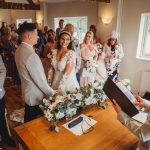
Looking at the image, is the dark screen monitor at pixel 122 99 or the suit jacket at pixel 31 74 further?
the suit jacket at pixel 31 74

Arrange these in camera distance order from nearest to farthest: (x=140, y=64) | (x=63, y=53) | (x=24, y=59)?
(x=24, y=59)
(x=63, y=53)
(x=140, y=64)

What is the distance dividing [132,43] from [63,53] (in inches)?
88.2

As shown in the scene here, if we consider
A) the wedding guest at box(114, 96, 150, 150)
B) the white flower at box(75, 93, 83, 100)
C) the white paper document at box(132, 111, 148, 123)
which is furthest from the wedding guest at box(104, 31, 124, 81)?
the wedding guest at box(114, 96, 150, 150)

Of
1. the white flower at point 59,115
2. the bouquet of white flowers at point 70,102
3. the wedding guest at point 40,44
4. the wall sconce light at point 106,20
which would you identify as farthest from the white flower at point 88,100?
the wall sconce light at point 106,20

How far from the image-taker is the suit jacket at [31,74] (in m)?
1.62

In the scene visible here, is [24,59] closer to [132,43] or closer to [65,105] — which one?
[65,105]

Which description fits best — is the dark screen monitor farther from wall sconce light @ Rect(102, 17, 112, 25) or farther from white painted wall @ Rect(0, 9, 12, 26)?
white painted wall @ Rect(0, 9, 12, 26)

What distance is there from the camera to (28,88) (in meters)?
1.76

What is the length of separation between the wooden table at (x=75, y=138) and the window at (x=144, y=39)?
2.90m

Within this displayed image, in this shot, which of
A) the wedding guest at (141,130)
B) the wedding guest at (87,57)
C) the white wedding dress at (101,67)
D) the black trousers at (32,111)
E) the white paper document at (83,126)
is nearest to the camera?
the wedding guest at (141,130)

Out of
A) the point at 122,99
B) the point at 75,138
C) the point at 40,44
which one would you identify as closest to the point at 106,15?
the point at 40,44

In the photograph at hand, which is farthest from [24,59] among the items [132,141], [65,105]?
[132,141]

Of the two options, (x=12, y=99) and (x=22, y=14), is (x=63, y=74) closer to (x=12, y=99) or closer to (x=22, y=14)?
(x=12, y=99)

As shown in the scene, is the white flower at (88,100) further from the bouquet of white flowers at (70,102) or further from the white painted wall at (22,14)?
the white painted wall at (22,14)
